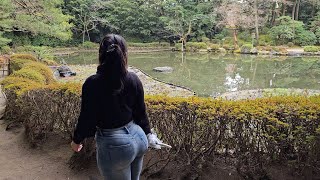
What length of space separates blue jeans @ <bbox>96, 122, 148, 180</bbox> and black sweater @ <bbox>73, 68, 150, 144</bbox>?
0.04 m

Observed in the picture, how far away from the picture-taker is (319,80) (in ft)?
42.1

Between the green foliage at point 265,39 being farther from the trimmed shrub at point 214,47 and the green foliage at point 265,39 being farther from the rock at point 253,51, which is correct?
the trimmed shrub at point 214,47

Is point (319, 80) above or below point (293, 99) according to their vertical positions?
below

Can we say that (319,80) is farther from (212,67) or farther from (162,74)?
(162,74)

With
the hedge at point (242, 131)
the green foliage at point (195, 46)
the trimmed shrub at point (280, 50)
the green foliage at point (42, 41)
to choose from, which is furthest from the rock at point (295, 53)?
the hedge at point (242, 131)

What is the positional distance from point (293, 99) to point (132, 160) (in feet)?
6.07

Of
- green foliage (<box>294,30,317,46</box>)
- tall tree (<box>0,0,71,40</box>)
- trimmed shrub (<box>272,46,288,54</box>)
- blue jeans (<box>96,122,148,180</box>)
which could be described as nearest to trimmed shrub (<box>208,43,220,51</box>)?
trimmed shrub (<box>272,46,288,54</box>)

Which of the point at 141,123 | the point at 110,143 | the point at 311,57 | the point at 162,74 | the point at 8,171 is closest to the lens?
the point at 110,143

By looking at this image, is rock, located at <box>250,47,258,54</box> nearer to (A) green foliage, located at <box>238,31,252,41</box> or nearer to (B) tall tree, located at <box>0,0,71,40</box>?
(A) green foliage, located at <box>238,31,252,41</box>

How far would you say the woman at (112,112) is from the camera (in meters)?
1.54

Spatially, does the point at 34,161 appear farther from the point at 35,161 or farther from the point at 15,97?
the point at 15,97

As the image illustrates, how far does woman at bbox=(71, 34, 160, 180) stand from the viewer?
1.54m

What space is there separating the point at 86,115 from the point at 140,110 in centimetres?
31

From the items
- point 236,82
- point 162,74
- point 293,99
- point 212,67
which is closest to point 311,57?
point 212,67
